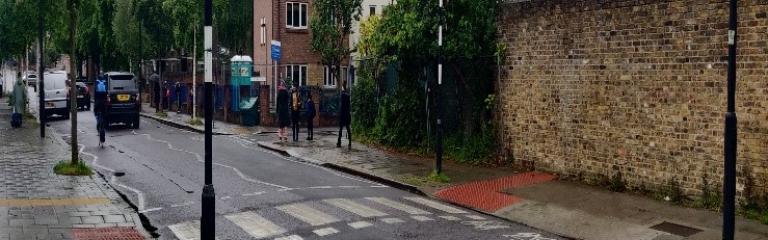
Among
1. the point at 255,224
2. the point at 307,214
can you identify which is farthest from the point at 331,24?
the point at 255,224

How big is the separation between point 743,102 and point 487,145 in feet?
21.6

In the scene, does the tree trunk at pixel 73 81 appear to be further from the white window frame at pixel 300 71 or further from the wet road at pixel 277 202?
the white window frame at pixel 300 71

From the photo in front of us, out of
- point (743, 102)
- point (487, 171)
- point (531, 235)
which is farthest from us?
point (487, 171)

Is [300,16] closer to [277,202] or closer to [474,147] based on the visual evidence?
[474,147]

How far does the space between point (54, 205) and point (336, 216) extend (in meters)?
4.64

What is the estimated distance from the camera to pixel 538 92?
1659cm

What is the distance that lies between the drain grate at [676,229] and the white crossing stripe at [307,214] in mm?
4903

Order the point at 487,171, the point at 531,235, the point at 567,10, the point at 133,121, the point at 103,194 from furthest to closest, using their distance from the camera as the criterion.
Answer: the point at 133,121, the point at 487,171, the point at 567,10, the point at 103,194, the point at 531,235

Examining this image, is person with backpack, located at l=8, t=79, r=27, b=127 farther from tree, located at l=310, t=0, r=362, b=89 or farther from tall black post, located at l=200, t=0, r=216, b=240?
tall black post, located at l=200, t=0, r=216, b=240

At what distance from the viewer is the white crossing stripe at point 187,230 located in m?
10.9

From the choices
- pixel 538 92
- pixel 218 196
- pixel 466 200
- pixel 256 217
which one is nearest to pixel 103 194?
pixel 218 196

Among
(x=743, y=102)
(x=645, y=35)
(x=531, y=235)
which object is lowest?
(x=531, y=235)

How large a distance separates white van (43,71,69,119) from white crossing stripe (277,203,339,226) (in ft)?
82.5

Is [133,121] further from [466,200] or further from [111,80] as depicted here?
[466,200]
